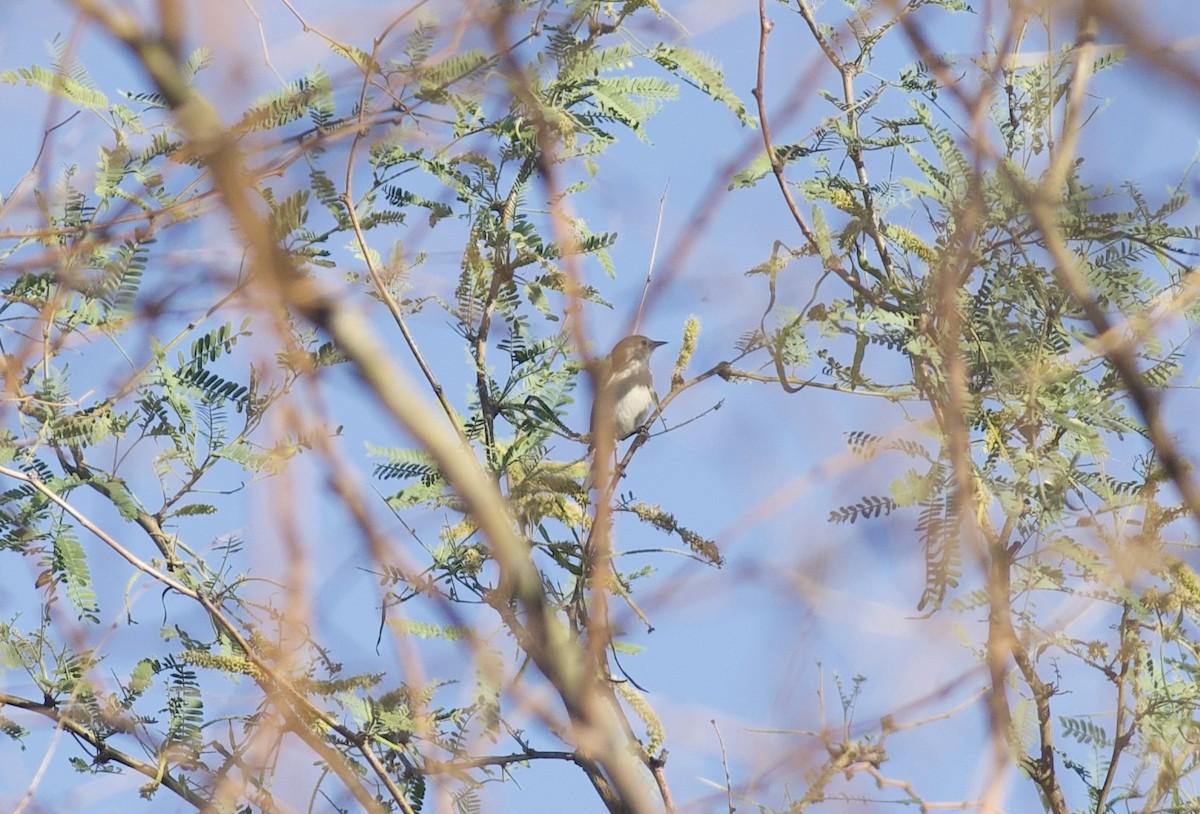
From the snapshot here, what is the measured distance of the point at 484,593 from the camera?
2846 millimetres

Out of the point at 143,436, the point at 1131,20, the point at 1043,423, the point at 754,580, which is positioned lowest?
the point at 1131,20

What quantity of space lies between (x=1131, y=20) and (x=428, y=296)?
2.52 meters

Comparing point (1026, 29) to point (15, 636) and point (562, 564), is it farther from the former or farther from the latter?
point (15, 636)

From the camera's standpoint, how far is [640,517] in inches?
116

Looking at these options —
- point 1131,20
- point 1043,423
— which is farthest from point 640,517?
point 1131,20

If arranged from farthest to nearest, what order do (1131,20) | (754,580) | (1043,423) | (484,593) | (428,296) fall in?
(428,296)
(484,593)
(1043,423)
(754,580)
(1131,20)

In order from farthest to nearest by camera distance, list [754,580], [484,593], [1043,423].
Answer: [484,593] → [1043,423] → [754,580]

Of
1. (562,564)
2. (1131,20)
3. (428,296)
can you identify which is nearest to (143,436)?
(428,296)

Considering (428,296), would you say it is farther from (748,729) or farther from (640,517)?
(748,729)

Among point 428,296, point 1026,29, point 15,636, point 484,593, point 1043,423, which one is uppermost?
point 1026,29

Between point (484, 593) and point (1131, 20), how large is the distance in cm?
225

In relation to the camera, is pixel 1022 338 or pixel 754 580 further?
pixel 1022 338

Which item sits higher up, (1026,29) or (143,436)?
(1026,29)

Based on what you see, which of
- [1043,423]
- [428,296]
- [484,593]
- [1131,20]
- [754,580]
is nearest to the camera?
[1131,20]
